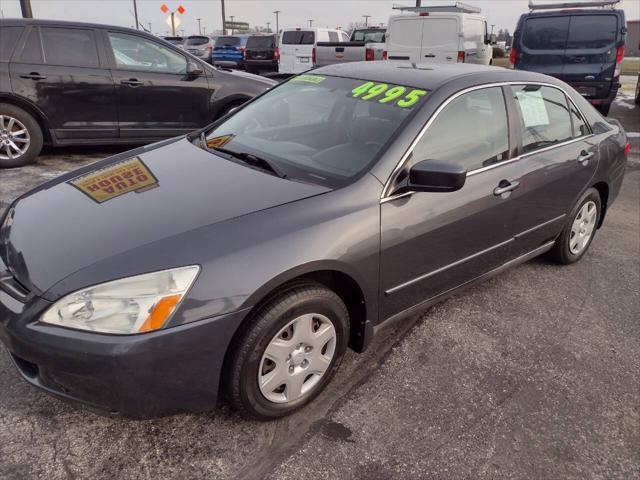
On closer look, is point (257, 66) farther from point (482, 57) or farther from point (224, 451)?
point (224, 451)

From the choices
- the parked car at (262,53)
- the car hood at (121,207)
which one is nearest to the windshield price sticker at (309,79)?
the car hood at (121,207)

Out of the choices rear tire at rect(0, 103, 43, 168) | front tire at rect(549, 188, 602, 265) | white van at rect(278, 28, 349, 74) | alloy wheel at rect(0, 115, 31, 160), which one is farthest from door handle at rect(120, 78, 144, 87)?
white van at rect(278, 28, 349, 74)

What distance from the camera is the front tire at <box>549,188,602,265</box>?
392cm

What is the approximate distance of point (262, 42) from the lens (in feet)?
68.4

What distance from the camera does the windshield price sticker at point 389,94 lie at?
2836 millimetres

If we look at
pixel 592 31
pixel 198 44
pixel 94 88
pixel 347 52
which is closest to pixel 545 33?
pixel 592 31

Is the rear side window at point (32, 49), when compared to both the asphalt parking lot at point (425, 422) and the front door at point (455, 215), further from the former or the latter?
the front door at point (455, 215)

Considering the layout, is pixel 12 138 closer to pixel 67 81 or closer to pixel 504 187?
pixel 67 81

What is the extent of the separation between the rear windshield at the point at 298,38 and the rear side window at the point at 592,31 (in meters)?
9.28

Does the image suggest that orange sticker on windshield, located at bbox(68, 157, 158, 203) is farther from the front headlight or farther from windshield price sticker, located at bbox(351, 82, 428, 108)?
windshield price sticker, located at bbox(351, 82, 428, 108)

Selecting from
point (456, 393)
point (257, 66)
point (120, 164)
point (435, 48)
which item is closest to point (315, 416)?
point (456, 393)

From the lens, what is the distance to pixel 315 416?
7.94 ft

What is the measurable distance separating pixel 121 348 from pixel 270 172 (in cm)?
116

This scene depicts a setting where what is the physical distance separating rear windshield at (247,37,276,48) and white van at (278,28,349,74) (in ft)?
9.39
